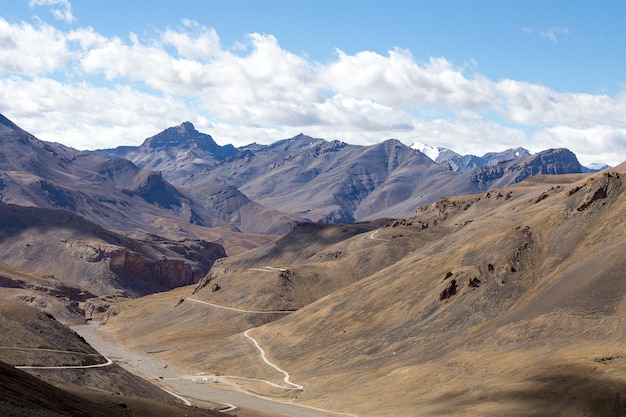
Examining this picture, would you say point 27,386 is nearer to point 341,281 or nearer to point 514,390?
point 514,390

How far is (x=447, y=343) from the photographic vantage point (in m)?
112

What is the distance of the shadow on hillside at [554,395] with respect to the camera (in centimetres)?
7419

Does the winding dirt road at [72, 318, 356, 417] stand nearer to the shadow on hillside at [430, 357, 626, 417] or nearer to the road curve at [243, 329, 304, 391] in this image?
the road curve at [243, 329, 304, 391]

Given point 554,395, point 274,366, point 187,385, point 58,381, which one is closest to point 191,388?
point 187,385

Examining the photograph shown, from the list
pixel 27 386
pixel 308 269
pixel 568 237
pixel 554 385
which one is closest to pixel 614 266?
pixel 568 237

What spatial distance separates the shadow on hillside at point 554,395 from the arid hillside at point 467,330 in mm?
146

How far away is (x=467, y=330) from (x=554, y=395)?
35.8m

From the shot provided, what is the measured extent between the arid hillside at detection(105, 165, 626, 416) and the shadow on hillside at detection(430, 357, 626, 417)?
15cm

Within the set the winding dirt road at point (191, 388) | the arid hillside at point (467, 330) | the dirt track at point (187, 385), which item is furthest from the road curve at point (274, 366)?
the dirt track at point (187, 385)

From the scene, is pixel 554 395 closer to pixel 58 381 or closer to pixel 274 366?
pixel 58 381

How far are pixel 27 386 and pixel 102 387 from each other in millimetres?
25308

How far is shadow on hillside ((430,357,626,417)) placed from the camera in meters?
74.2

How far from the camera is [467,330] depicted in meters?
114

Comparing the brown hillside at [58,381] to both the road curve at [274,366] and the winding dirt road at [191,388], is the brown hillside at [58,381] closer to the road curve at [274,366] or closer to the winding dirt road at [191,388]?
the winding dirt road at [191,388]
